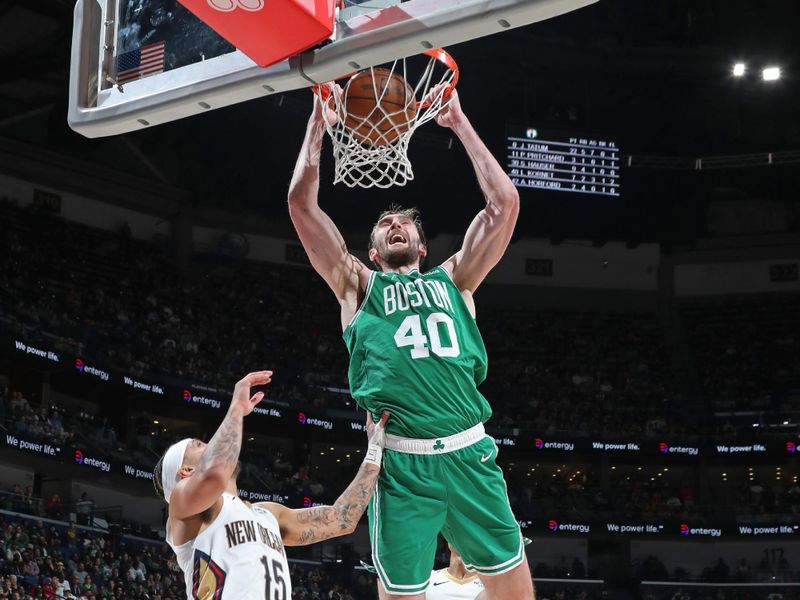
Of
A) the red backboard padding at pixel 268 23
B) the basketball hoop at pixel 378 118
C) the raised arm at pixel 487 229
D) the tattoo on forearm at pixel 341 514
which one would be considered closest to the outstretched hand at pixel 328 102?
the basketball hoop at pixel 378 118

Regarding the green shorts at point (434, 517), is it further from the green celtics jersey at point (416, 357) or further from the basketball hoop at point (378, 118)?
the basketball hoop at point (378, 118)

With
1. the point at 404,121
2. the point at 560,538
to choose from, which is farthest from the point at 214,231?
the point at 404,121

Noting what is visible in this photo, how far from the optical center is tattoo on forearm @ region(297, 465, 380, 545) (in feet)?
14.2

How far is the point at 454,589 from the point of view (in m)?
6.16

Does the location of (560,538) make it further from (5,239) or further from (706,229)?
(5,239)

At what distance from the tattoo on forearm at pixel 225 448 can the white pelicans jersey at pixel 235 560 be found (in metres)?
0.23

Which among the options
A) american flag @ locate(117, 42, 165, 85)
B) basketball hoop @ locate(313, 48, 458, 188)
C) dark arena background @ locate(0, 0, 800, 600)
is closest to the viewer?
american flag @ locate(117, 42, 165, 85)

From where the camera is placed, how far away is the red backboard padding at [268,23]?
3668 millimetres

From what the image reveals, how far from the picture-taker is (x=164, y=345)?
22.7 metres

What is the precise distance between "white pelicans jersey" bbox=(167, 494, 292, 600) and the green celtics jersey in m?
0.79

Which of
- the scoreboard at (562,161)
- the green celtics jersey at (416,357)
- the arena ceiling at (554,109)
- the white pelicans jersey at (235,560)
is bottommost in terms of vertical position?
the white pelicans jersey at (235,560)

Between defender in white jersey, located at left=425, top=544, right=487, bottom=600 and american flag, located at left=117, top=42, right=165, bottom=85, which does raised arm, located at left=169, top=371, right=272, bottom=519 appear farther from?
defender in white jersey, located at left=425, top=544, right=487, bottom=600

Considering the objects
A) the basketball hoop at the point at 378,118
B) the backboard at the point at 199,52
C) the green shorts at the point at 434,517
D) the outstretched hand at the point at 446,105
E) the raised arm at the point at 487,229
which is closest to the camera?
the backboard at the point at 199,52

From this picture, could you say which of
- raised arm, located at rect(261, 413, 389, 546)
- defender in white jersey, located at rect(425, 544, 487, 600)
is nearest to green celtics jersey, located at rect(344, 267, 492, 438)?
raised arm, located at rect(261, 413, 389, 546)
